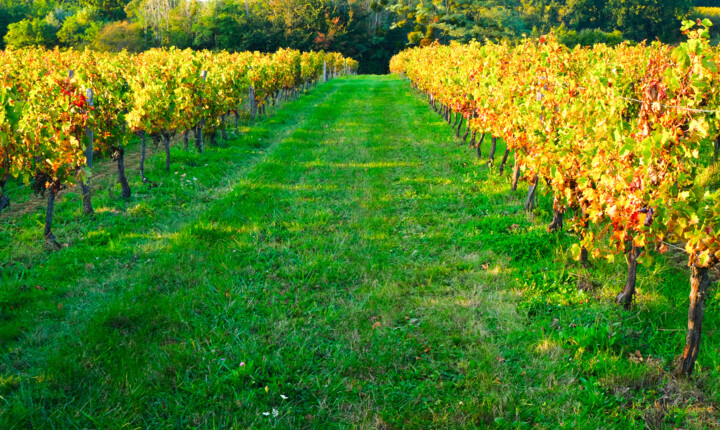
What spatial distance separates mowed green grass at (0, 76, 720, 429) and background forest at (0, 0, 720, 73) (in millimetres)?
50971

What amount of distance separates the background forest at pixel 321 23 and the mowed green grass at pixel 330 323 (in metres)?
51.0

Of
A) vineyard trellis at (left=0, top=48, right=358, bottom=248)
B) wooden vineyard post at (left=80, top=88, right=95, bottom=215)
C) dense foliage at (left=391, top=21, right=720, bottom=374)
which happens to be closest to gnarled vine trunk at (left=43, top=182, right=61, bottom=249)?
vineyard trellis at (left=0, top=48, right=358, bottom=248)

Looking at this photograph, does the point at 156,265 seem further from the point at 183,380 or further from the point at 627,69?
the point at 627,69

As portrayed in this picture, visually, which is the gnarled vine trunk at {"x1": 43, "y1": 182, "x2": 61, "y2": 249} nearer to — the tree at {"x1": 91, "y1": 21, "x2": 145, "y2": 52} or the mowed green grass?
the mowed green grass

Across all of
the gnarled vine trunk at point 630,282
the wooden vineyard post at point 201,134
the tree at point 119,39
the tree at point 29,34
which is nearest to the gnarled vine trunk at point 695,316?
the gnarled vine trunk at point 630,282

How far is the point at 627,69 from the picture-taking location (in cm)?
888

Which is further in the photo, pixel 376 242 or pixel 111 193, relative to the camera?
pixel 111 193

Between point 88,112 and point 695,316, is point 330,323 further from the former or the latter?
point 88,112

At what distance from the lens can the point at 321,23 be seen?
192 ft

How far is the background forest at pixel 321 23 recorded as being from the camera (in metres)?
50.8

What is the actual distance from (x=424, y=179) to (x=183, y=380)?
6.38 m

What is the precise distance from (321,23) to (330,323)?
60268mm

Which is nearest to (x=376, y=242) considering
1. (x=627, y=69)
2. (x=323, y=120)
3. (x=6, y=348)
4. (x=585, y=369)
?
(x=585, y=369)

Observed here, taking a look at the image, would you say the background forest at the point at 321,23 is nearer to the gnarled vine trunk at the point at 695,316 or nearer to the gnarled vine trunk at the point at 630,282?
the gnarled vine trunk at the point at 630,282
